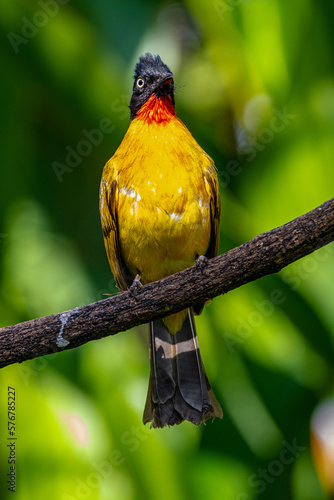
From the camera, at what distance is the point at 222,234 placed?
537 centimetres

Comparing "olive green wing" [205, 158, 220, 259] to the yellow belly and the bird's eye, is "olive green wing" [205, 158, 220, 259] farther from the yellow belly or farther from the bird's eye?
the bird's eye

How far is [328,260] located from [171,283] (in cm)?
232

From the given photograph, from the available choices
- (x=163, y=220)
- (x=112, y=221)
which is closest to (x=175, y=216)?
(x=163, y=220)

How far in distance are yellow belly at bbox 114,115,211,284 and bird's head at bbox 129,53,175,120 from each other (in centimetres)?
42

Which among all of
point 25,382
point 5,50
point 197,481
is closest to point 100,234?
point 25,382

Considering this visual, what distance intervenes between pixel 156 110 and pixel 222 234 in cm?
143

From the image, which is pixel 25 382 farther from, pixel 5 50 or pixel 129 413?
pixel 5 50

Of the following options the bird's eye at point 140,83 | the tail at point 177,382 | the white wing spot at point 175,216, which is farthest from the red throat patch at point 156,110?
the tail at point 177,382

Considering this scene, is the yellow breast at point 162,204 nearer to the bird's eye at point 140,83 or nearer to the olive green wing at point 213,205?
the olive green wing at point 213,205

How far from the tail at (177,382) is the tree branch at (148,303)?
0.96m

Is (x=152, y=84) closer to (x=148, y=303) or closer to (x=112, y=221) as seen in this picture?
(x=112, y=221)

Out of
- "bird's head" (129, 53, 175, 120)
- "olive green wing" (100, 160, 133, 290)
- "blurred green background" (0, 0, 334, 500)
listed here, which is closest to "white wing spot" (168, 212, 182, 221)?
"olive green wing" (100, 160, 133, 290)

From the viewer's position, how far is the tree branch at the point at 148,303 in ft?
10.5

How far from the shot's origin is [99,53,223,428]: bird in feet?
12.8
